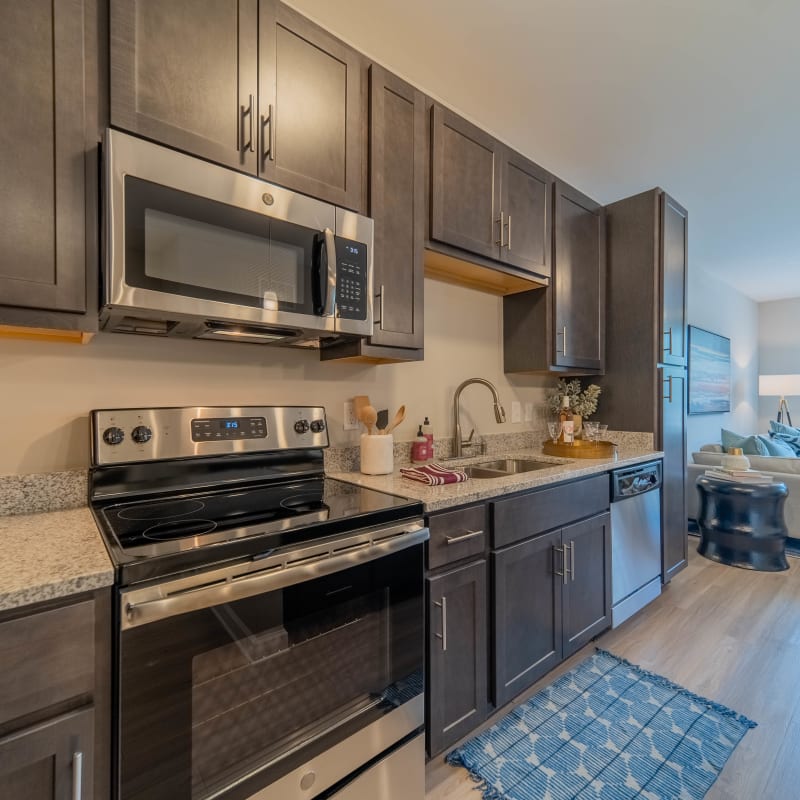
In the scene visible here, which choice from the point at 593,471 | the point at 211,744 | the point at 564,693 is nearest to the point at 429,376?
the point at 593,471

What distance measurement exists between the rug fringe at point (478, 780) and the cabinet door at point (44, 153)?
5.81 ft

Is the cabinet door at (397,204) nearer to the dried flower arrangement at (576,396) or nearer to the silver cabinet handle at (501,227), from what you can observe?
the silver cabinet handle at (501,227)

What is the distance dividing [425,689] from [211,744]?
2.18ft

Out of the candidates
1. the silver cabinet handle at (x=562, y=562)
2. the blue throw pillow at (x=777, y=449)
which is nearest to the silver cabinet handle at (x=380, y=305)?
the silver cabinet handle at (x=562, y=562)

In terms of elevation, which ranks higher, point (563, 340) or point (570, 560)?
point (563, 340)

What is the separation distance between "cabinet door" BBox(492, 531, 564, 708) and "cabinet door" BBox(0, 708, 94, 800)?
1.17 metres

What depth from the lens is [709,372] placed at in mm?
4867

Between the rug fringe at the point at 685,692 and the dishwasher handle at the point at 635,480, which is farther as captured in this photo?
the dishwasher handle at the point at 635,480

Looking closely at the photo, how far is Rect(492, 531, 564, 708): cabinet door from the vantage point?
1557mm

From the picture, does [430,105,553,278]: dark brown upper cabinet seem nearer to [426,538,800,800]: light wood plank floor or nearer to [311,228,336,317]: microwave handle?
[311,228,336,317]: microwave handle

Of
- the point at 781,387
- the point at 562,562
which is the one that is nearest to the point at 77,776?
the point at 562,562

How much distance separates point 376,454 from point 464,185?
1220 mm

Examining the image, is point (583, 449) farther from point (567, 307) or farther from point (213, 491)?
point (213, 491)

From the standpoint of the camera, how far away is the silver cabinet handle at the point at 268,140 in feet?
4.25
